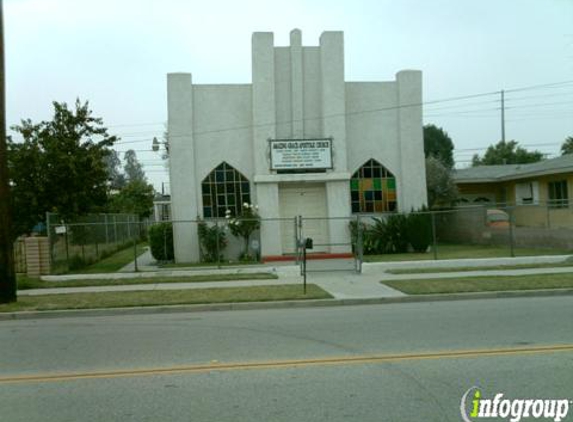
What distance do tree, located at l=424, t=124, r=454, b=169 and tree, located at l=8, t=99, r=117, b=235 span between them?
5163 centimetres

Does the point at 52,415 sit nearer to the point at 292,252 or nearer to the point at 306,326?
the point at 306,326

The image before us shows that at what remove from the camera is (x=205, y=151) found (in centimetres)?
2075

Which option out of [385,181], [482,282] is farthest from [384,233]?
[482,282]

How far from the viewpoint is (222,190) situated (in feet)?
68.3

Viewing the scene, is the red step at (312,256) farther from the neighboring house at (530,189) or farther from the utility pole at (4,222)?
the utility pole at (4,222)

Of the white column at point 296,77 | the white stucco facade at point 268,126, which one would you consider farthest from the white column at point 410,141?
the white column at point 296,77

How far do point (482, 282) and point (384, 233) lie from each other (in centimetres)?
693

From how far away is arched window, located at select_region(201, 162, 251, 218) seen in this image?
20812 mm

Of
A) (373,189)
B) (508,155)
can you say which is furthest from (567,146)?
(373,189)

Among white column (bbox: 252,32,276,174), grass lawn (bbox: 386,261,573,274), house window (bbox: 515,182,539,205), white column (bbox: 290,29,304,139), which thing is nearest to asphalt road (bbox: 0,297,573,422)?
grass lawn (bbox: 386,261,573,274)

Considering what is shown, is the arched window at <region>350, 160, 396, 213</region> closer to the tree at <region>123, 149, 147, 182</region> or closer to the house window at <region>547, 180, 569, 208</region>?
the house window at <region>547, 180, 569, 208</region>

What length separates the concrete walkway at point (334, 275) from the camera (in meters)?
14.1

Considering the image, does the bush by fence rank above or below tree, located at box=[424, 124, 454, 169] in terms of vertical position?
below

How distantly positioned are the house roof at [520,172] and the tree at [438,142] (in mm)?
34108
